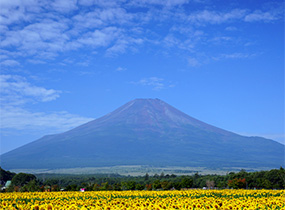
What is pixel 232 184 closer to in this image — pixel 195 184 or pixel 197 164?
pixel 195 184

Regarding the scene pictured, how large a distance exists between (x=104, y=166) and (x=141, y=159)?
26.7 meters

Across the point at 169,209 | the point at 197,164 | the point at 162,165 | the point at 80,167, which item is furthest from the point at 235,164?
the point at 169,209

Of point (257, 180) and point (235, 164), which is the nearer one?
point (257, 180)

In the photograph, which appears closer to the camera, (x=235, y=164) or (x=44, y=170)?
(x=44, y=170)

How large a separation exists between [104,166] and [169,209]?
170 metres

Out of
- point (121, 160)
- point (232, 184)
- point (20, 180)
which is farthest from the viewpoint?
point (121, 160)

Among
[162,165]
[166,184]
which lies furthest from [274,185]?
[162,165]

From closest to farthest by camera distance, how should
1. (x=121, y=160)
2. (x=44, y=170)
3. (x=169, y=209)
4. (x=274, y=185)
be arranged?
(x=169, y=209)
(x=274, y=185)
(x=44, y=170)
(x=121, y=160)

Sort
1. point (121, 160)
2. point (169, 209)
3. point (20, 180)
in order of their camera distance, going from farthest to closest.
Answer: point (121, 160) → point (20, 180) → point (169, 209)

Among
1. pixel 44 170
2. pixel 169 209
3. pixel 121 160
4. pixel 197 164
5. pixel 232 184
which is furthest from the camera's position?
pixel 121 160

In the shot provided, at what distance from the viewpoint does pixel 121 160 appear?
7800 inches

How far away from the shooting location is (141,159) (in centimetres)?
19962

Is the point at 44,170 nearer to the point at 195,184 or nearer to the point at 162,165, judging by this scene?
the point at 162,165

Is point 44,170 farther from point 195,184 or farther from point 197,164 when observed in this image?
point 195,184
